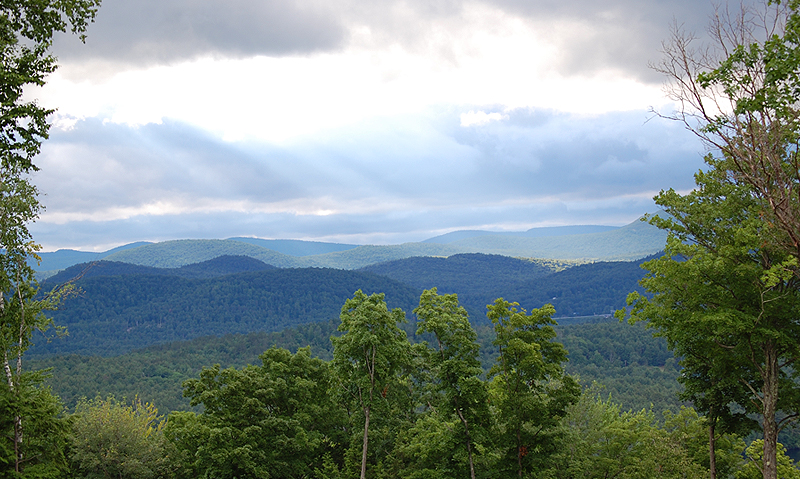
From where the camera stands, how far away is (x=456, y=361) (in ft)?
72.9

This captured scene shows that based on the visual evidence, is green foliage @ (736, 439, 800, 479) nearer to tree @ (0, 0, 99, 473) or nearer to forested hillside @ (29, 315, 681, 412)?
tree @ (0, 0, 99, 473)

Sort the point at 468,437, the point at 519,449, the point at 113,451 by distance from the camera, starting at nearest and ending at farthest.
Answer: the point at 468,437 < the point at 519,449 < the point at 113,451

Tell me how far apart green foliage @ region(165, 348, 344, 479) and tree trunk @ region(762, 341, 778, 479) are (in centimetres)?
Result: 1934

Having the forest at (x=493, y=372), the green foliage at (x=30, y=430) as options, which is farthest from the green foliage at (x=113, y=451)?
the green foliage at (x=30, y=430)

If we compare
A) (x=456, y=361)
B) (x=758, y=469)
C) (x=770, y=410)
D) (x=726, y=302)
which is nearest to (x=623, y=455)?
(x=758, y=469)

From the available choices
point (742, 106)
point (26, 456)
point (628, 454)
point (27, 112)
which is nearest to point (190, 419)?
point (26, 456)

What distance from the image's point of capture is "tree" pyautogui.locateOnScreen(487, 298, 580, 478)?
23156 mm

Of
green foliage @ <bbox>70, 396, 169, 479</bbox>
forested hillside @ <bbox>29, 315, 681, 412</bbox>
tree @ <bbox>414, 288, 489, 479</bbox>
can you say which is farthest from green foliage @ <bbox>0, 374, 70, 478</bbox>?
forested hillside @ <bbox>29, 315, 681, 412</bbox>

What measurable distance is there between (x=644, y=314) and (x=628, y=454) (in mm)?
14042

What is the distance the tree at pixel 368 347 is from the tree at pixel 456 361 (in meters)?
2.04

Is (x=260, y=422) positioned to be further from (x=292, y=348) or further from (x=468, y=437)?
(x=292, y=348)

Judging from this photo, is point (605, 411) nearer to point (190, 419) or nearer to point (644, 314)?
point (644, 314)

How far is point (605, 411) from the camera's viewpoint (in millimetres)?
38344

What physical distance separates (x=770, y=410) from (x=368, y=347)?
617 inches
